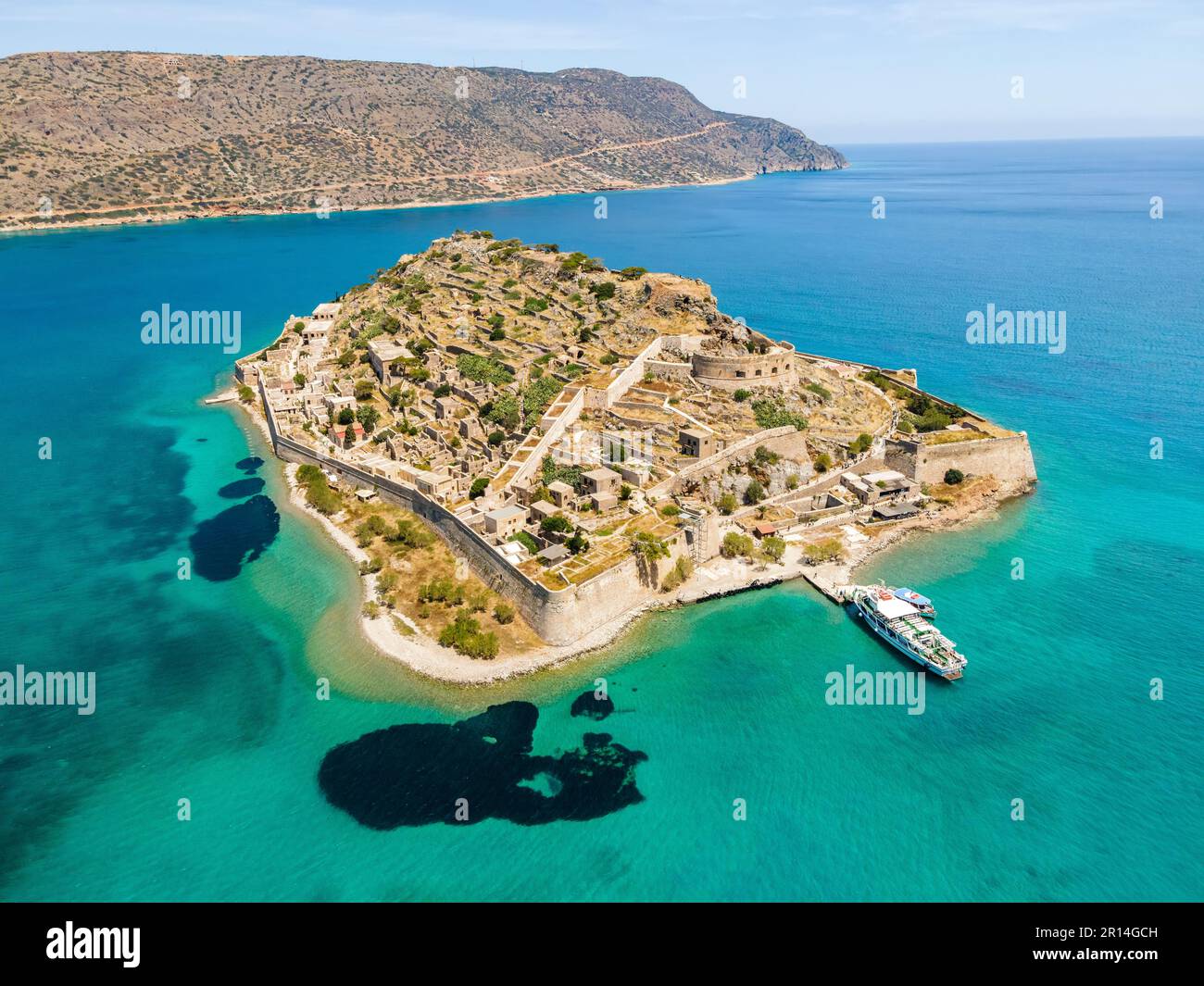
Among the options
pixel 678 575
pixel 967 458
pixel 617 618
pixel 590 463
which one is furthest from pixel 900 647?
pixel 967 458

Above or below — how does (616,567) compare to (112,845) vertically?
above

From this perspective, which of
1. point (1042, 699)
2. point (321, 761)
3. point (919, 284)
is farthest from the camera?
point (919, 284)

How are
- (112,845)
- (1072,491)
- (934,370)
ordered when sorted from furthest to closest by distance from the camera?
(934,370), (1072,491), (112,845)

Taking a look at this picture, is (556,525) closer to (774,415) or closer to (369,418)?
(774,415)

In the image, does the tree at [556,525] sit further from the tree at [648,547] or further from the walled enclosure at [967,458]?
the walled enclosure at [967,458]

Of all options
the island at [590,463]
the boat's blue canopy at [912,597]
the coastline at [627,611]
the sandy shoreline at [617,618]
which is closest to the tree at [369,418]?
the island at [590,463]

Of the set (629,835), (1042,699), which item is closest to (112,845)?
(629,835)

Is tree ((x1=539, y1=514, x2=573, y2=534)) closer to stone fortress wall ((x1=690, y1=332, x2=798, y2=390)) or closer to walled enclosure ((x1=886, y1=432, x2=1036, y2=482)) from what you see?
stone fortress wall ((x1=690, y1=332, x2=798, y2=390))

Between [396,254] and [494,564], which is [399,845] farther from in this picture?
[396,254]
